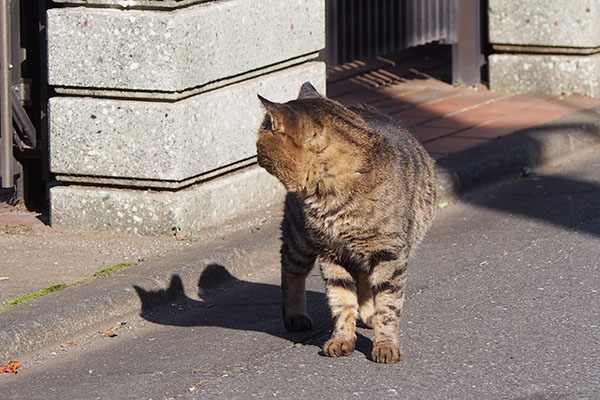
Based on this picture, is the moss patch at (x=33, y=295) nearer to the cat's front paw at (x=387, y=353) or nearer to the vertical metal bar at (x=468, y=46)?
the cat's front paw at (x=387, y=353)

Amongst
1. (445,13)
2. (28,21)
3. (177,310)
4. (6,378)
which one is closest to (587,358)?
(177,310)

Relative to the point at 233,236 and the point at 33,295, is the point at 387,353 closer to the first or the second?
the point at 33,295

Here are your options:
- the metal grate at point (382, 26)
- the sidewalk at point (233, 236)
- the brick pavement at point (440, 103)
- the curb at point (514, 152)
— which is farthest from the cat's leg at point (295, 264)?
the metal grate at point (382, 26)

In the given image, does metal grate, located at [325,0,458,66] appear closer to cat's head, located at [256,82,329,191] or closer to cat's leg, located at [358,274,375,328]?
cat's leg, located at [358,274,375,328]

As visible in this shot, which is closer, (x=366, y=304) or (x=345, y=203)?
(x=345, y=203)

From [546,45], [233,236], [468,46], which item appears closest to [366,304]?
[233,236]

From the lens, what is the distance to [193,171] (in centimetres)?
620

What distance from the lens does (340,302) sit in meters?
4.73

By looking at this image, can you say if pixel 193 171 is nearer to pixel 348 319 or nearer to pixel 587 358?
pixel 348 319

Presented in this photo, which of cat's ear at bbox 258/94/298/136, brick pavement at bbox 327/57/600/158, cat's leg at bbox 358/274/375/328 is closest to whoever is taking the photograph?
cat's ear at bbox 258/94/298/136

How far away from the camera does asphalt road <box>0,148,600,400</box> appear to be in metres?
4.39

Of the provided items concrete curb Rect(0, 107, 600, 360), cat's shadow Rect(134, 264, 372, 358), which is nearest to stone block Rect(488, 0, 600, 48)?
concrete curb Rect(0, 107, 600, 360)

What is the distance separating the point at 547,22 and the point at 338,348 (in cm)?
584

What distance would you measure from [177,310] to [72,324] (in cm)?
63
